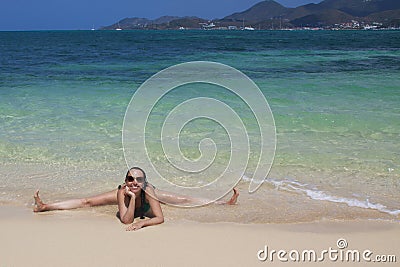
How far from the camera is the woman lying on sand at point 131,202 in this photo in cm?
491

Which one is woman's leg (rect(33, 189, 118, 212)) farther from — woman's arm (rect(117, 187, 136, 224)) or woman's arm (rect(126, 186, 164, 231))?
woman's arm (rect(126, 186, 164, 231))

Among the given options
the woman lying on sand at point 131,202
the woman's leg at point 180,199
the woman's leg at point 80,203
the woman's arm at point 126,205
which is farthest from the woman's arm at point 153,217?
the woman's leg at point 80,203

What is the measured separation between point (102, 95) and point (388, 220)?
10.4 metres

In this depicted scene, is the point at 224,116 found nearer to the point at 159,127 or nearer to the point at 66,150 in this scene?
the point at 159,127

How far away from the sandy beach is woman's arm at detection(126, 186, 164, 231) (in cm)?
8

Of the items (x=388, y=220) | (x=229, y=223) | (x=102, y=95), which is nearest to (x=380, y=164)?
(x=388, y=220)

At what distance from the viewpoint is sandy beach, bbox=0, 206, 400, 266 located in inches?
161

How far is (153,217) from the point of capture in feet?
16.6

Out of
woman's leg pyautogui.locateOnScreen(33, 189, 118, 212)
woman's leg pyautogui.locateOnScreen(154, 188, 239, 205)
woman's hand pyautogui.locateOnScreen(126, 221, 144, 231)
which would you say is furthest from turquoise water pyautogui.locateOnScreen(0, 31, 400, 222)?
woman's hand pyautogui.locateOnScreen(126, 221, 144, 231)

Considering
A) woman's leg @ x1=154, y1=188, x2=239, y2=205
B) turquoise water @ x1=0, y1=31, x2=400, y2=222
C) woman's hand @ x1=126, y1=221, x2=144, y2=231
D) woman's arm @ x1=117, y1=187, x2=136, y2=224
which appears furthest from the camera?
turquoise water @ x1=0, y1=31, x2=400, y2=222

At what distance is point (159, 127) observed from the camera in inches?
376

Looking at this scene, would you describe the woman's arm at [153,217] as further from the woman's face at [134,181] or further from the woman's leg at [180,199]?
the woman's leg at [180,199]

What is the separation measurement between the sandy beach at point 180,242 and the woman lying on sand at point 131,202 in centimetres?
12

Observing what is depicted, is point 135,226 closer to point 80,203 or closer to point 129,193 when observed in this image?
point 129,193
